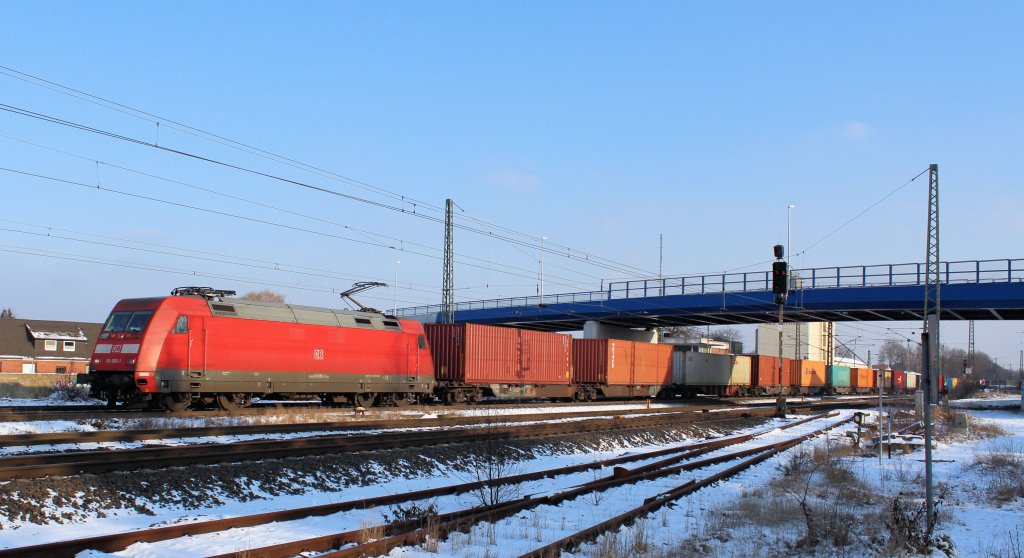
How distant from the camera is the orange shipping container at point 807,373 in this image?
5950cm

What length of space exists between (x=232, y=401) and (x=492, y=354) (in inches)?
489

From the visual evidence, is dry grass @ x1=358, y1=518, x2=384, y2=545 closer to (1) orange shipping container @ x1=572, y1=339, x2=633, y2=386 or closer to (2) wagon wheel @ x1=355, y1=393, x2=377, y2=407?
(2) wagon wheel @ x1=355, y1=393, x2=377, y2=407

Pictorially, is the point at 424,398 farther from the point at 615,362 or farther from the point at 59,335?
the point at 59,335

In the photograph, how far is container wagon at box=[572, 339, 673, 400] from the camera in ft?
129

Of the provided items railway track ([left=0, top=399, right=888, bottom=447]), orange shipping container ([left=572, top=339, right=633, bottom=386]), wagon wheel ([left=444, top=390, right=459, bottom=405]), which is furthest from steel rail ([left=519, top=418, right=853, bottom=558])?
orange shipping container ([left=572, top=339, right=633, bottom=386])

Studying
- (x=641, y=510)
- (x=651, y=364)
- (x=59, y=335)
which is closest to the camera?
(x=641, y=510)

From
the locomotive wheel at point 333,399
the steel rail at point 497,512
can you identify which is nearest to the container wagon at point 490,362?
the locomotive wheel at point 333,399

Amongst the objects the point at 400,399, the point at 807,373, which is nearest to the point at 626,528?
the point at 400,399

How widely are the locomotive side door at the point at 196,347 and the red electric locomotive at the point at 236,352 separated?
1.0 inches

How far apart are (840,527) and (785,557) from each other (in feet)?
3.61

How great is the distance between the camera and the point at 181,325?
20.8 metres

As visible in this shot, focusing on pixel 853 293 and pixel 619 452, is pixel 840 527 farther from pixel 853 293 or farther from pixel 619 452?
pixel 853 293

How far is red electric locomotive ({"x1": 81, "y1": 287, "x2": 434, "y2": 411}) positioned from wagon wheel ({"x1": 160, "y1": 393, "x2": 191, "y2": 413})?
3 centimetres

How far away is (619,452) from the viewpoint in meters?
19.0
